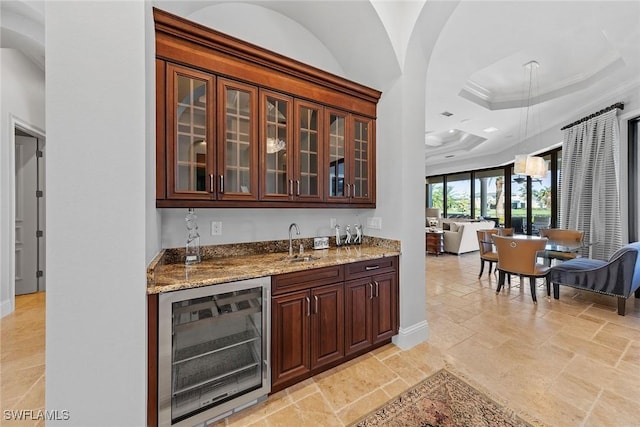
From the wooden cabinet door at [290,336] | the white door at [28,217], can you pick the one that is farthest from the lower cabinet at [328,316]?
the white door at [28,217]

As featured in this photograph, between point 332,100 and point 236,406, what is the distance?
2598mm

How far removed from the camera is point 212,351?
1.60 meters

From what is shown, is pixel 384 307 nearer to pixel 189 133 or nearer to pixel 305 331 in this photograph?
pixel 305 331

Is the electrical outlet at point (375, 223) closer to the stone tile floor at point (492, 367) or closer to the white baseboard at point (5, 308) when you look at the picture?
the stone tile floor at point (492, 367)

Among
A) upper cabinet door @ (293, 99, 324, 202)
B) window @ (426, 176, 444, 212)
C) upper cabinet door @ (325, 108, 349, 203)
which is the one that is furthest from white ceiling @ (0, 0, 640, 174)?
window @ (426, 176, 444, 212)

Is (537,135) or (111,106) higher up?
(537,135)

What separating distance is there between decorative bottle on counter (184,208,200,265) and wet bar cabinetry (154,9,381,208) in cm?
24

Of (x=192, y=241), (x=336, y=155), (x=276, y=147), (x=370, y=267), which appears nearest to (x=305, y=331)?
(x=370, y=267)

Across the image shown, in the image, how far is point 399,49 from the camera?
2.43 meters

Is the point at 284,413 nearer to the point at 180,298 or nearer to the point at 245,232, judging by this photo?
the point at 180,298

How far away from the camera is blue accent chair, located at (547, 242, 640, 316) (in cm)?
301

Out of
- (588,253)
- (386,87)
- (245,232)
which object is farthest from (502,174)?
(245,232)

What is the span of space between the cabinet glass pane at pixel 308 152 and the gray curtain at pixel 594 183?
4667 mm

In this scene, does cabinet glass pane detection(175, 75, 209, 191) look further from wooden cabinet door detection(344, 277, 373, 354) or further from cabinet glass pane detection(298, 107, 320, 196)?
wooden cabinet door detection(344, 277, 373, 354)
